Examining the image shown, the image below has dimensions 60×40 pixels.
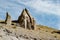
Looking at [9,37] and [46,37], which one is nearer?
[9,37]

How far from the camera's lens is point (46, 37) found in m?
21.3

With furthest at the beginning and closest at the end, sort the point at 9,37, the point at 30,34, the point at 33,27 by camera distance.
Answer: the point at 33,27, the point at 30,34, the point at 9,37

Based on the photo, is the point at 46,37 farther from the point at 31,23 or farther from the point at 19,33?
the point at 31,23

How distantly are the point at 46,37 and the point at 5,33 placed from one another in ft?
13.1

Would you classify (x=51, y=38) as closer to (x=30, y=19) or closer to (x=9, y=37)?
(x=9, y=37)

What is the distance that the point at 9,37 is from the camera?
1972 cm

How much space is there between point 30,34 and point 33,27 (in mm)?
13183

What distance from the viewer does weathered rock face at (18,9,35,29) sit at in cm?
3375

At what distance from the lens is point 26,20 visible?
116 ft

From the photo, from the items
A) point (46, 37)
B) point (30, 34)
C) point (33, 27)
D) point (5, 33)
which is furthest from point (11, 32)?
point (33, 27)

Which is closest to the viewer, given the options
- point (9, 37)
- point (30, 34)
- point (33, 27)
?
point (9, 37)

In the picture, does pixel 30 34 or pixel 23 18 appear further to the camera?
pixel 23 18

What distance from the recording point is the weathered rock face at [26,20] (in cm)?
3375

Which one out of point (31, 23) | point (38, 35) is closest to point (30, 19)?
point (31, 23)
